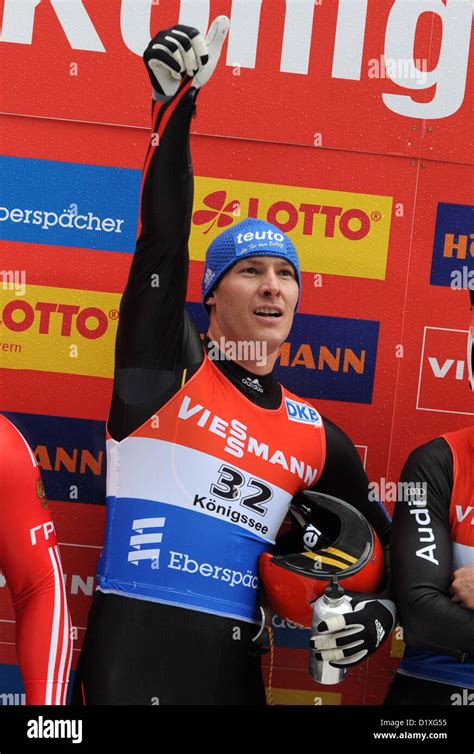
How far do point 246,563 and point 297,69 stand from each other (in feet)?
5.98

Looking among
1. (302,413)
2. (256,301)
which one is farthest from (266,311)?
(302,413)

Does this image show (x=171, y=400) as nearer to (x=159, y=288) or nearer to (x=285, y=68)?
(x=159, y=288)

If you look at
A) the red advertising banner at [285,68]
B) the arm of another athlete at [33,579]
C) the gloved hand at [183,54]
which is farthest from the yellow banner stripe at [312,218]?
the arm of another athlete at [33,579]

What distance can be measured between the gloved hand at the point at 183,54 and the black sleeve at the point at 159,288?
0.05m

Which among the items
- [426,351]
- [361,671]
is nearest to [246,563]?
[361,671]

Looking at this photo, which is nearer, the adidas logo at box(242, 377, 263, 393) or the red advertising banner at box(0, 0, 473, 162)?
the adidas logo at box(242, 377, 263, 393)

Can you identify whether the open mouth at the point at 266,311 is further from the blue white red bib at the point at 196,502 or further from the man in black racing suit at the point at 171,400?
the blue white red bib at the point at 196,502

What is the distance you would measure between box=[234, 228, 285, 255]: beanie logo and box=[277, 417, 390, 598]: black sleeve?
2.02 ft

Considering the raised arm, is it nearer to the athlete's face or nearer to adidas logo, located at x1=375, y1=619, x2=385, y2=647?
the athlete's face

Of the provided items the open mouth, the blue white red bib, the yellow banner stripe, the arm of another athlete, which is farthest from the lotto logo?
the arm of another athlete

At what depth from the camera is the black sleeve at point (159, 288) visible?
270 cm

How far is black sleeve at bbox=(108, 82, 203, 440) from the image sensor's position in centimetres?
270

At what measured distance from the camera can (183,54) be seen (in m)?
2.59

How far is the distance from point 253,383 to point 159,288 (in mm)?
495
